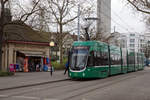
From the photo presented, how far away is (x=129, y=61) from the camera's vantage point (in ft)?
119

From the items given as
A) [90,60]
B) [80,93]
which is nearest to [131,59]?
[90,60]

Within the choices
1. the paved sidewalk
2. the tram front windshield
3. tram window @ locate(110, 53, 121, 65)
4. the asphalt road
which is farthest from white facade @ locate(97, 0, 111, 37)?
the asphalt road

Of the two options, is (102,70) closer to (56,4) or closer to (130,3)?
(130,3)

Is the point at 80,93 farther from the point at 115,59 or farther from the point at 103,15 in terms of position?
the point at 103,15

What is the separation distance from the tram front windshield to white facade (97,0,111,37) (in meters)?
11.4

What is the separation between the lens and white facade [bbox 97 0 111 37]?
3344cm

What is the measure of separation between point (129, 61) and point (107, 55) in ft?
37.1

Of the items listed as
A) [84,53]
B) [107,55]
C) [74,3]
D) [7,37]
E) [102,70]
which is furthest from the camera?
[74,3]

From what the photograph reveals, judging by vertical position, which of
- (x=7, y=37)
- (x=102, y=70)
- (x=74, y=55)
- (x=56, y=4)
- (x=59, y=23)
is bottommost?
(x=102, y=70)

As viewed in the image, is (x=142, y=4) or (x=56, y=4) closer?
(x=142, y=4)

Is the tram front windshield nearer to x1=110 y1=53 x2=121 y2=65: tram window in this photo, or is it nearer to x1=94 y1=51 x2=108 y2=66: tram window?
x1=94 y1=51 x2=108 y2=66: tram window

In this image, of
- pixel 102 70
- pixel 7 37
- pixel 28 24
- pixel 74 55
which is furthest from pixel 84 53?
pixel 7 37

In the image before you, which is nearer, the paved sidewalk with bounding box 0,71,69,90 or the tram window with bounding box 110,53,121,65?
the paved sidewalk with bounding box 0,71,69,90

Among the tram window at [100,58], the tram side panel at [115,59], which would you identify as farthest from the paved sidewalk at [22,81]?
the tram side panel at [115,59]
